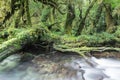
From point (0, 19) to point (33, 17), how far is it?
24.5 feet

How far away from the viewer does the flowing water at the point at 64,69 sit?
25.3ft

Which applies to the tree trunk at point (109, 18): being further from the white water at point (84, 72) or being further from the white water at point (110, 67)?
the white water at point (84, 72)

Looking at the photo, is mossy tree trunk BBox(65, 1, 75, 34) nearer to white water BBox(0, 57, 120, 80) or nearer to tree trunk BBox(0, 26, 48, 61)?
tree trunk BBox(0, 26, 48, 61)

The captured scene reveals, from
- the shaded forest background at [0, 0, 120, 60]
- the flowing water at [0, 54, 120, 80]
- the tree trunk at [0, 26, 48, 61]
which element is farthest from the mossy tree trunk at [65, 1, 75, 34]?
the flowing water at [0, 54, 120, 80]

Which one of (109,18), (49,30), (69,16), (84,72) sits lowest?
(84,72)

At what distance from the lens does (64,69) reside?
8.55 metres

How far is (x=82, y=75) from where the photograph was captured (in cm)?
802

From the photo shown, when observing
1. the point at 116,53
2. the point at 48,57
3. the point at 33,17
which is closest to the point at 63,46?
the point at 48,57

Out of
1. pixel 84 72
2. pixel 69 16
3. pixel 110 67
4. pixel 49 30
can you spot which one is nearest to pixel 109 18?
pixel 69 16

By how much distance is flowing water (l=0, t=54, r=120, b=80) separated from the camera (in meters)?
7.71

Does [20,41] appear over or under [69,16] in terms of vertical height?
under

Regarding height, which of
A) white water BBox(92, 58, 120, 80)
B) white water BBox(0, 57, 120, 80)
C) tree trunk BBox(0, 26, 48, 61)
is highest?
tree trunk BBox(0, 26, 48, 61)

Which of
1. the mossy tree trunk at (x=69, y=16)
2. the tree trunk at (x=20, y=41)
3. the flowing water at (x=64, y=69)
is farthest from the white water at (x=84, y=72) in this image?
the mossy tree trunk at (x=69, y=16)

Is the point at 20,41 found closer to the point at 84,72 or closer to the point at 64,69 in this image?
the point at 64,69
